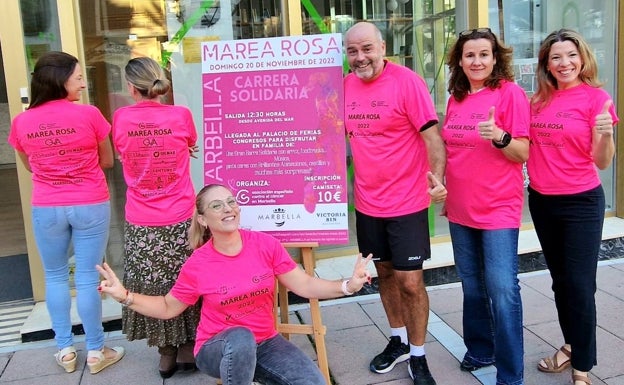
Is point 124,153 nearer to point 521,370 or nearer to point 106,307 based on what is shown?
point 106,307

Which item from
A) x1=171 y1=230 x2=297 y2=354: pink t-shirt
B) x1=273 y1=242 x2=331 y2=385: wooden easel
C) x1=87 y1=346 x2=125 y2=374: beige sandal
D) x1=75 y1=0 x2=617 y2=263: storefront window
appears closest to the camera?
x1=171 y1=230 x2=297 y2=354: pink t-shirt

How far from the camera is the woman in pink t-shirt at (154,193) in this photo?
9.44 feet

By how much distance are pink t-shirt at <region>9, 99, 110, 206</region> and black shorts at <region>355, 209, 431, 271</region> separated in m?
1.51

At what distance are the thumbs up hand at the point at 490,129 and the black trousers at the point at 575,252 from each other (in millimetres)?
496

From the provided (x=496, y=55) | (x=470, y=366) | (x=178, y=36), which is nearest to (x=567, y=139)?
(x=496, y=55)

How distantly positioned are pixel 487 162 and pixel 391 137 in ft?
1.54

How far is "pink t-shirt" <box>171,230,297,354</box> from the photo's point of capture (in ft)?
7.99

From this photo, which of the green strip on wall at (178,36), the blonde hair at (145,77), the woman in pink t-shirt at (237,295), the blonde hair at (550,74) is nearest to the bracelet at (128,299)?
the woman in pink t-shirt at (237,295)

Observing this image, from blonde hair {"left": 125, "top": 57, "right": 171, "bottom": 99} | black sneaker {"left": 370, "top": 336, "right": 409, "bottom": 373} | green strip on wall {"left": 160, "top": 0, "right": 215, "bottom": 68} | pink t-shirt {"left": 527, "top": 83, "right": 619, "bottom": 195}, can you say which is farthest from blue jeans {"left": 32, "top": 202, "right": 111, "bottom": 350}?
pink t-shirt {"left": 527, "top": 83, "right": 619, "bottom": 195}

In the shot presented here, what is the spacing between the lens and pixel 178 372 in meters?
3.15

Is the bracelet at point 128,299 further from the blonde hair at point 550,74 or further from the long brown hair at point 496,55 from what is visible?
the blonde hair at point 550,74

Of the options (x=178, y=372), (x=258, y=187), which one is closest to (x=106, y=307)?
(x=178, y=372)

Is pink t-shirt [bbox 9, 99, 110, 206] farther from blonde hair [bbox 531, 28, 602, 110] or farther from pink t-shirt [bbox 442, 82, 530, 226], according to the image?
blonde hair [bbox 531, 28, 602, 110]

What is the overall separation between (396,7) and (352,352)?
9.92ft
